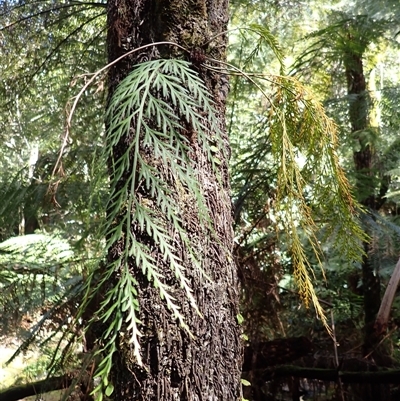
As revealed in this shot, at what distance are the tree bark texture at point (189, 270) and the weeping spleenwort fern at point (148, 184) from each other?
2cm

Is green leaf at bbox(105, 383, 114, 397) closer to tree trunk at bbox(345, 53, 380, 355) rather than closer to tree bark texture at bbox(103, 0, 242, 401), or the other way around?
tree bark texture at bbox(103, 0, 242, 401)

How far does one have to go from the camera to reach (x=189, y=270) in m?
0.91

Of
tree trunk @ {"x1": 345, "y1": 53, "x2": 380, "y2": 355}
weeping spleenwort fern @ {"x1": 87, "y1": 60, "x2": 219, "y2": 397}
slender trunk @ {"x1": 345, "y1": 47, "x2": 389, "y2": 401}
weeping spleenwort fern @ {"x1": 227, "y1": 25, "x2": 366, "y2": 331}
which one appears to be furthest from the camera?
tree trunk @ {"x1": 345, "y1": 53, "x2": 380, "y2": 355}

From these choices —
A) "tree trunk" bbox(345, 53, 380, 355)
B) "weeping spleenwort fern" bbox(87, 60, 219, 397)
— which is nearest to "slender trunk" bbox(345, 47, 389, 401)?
"tree trunk" bbox(345, 53, 380, 355)

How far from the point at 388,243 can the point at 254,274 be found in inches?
31.3

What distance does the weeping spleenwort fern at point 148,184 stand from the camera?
2.69 feet

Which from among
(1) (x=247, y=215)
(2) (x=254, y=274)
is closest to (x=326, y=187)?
(2) (x=254, y=274)

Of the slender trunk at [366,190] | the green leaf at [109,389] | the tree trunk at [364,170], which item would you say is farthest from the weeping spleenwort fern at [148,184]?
the tree trunk at [364,170]

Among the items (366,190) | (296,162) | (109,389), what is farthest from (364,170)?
(109,389)

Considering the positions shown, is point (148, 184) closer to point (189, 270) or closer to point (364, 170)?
point (189, 270)

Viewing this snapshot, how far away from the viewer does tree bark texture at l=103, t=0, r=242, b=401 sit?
878mm

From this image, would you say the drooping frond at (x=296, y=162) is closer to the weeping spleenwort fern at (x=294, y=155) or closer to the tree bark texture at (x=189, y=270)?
the weeping spleenwort fern at (x=294, y=155)

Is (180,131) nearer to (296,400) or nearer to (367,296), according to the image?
(296,400)

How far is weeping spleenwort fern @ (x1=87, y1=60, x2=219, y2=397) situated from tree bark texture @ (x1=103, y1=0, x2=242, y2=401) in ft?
0.06
